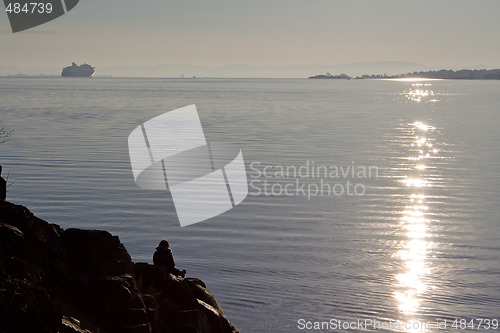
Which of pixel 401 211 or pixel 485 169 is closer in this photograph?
pixel 401 211

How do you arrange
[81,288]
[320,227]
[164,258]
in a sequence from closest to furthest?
[81,288]
[164,258]
[320,227]

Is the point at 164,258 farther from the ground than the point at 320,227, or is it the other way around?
the point at 164,258

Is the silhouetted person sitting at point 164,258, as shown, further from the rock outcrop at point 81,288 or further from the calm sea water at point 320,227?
the calm sea water at point 320,227

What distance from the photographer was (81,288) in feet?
27.4

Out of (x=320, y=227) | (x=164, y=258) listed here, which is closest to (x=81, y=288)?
(x=164, y=258)

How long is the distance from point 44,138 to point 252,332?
32074mm

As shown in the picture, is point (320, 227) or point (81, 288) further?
point (320, 227)

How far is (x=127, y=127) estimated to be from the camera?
50.3m

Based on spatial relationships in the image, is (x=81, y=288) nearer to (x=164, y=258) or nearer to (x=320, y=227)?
(x=164, y=258)

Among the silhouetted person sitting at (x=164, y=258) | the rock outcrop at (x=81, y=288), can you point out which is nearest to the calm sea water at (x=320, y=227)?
the silhouetted person sitting at (x=164, y=258)

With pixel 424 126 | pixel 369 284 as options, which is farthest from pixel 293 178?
pixel 424 126

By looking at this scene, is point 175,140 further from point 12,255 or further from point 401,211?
point 12,255

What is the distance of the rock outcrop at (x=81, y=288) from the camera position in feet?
23.3

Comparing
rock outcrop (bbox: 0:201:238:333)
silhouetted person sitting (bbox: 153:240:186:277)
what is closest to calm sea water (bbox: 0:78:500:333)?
silhouetted person sitting (bbox: 153:240:186:277)
